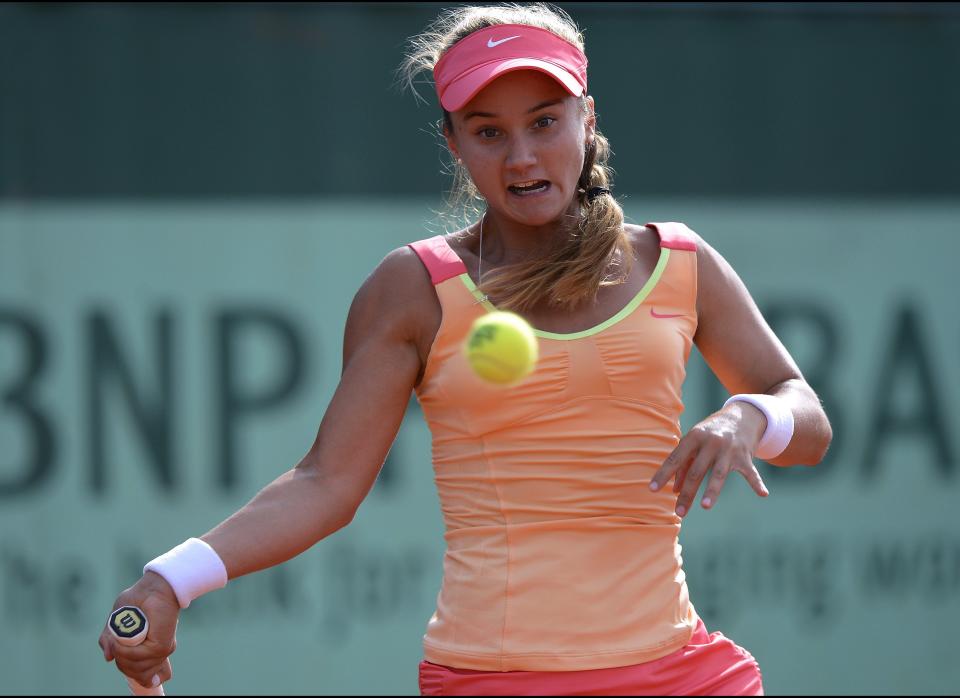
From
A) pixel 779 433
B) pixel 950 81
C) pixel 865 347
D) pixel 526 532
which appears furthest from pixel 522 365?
pixel 950 81

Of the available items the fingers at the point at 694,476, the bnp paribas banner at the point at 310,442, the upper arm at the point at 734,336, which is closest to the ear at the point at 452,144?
the upper arm at the point at 734,336

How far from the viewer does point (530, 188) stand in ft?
7.55

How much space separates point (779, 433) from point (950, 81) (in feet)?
10.9

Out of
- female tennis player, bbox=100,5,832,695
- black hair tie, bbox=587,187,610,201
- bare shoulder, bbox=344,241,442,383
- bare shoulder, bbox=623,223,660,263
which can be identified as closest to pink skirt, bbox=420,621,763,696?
female tennis player, bbox=100,5,832,695

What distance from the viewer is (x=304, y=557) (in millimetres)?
4570

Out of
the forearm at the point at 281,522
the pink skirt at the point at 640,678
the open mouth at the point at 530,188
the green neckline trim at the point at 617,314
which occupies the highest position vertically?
the open mouth at the point at 530,188

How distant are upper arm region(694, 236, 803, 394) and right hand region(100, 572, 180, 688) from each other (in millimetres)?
1017

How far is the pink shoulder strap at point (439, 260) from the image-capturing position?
89.0 inches

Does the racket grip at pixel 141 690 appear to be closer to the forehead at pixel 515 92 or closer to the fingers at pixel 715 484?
the fingers at pixel 715 484

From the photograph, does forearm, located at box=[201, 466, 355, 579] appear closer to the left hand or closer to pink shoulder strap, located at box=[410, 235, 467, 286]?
pink shoulder strap, located at box=[410, 235, 467, 286]

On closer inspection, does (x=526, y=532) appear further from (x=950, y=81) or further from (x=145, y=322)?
(x=950, y=81)

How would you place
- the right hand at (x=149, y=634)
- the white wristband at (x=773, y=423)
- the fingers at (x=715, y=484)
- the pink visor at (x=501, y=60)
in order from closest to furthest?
the fingers at (x=715, y=484) < the right hand at (x=149, y=634) < the white wristband at (x=773, y=423) < the pink visor at (x=501, y=60)

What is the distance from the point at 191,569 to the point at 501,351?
0.63 meters

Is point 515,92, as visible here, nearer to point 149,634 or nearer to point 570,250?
point 570,250
